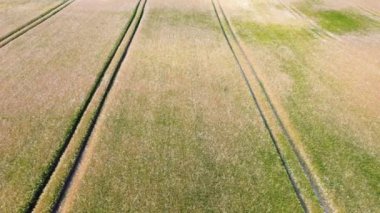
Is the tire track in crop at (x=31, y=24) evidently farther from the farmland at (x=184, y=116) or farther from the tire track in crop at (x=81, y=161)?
the tire track in crop at (x=81, y=161)

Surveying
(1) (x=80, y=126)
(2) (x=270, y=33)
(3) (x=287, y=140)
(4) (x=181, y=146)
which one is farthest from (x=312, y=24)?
(1) (x=80, y=126)

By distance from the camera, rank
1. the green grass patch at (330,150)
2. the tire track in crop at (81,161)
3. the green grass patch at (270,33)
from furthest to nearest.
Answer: the green grass patch at (270,33), the green grass patch at (330,150), the tire track in crop at (81,161)

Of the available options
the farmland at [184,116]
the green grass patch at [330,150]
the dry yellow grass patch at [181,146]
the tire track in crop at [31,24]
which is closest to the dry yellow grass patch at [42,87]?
the farmland at [184,116]

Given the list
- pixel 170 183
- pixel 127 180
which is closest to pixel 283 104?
pixel 170 183

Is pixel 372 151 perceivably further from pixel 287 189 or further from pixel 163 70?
pixel 163 70

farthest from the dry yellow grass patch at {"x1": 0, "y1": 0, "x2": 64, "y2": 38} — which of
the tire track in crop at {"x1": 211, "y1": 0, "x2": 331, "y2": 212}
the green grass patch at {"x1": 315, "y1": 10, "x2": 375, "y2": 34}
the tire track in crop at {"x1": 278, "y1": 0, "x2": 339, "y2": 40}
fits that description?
the green grass patch at {"x1": 315, "y1": 10, "x2": 375, "y2": 34}
